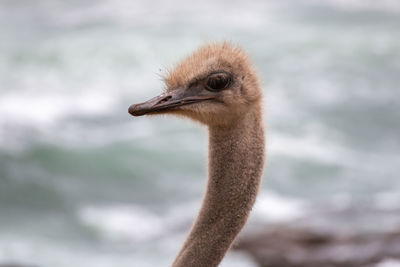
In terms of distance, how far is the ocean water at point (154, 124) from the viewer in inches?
510

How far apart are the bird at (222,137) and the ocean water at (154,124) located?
5489mm

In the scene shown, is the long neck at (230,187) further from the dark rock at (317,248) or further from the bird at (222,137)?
the dark rock at (317,248)

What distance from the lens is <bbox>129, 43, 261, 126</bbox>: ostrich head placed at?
Result: 4035 millimetres

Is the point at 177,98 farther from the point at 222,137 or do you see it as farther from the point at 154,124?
the point at 154,124

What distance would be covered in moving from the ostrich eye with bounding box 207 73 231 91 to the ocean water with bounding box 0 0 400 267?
5559 mm

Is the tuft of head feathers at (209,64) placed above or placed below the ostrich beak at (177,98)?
above

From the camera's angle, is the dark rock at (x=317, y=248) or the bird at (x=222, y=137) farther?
the dark rock at (x=317, y=248)

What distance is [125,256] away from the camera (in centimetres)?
1209

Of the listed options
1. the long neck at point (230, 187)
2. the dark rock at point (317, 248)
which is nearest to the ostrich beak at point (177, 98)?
the long neck at point (230, 187)

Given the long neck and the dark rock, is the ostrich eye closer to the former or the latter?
the long neck

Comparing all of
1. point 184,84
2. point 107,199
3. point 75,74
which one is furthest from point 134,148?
point 184,84

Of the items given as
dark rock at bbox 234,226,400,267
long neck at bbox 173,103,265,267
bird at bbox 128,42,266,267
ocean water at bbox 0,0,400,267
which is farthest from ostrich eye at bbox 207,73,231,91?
ocean water at bbox 0,0,400,267

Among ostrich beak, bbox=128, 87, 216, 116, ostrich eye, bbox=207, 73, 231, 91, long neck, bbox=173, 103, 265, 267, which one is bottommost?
long neck, bbox=173, 103, 265, 267

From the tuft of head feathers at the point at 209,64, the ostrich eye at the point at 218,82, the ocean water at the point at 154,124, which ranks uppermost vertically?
the ocean water at the point at 154,124
